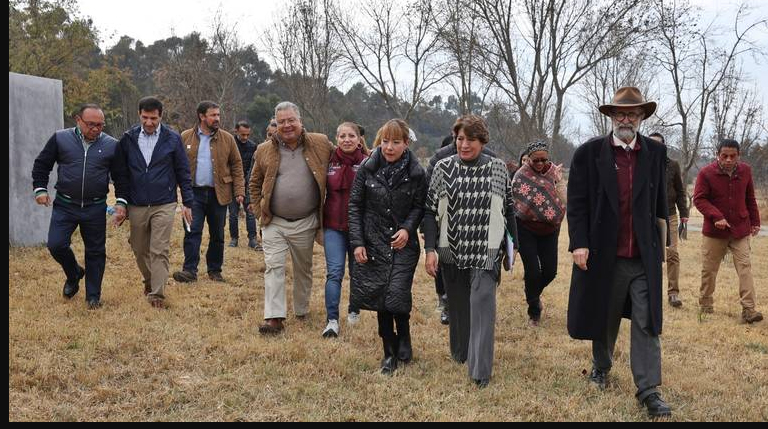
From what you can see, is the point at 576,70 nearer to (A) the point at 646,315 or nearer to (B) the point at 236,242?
(B) the point at 236,242

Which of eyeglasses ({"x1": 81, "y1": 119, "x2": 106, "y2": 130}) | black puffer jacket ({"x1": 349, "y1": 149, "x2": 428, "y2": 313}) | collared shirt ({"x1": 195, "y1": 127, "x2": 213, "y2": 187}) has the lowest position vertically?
black puffer jacket ({"x1": 349, "y1": 149, "x2": 428, "y2": 313})

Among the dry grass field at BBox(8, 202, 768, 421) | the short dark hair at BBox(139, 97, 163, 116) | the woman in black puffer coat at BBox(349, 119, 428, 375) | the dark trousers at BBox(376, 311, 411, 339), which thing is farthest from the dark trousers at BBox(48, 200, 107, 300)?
the dark trousers at BBox(376, 311, 411, 339)

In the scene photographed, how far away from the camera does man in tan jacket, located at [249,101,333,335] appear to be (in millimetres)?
5543

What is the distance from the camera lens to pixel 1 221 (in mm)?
7059

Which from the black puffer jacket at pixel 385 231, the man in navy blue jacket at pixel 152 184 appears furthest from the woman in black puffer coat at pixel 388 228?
the man in navy blue jacket at pixel 152 184

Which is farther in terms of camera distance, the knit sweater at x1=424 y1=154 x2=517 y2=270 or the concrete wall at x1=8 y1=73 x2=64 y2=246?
the concrete wall at x1=8 y1=73 x2=64 y2=246

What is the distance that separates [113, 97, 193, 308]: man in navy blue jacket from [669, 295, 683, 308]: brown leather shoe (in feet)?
18.5

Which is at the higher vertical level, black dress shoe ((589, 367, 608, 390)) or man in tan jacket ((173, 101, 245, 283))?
man in tan jacket ((173, 101, 245, 283))

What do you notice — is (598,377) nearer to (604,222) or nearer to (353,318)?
(604,222)

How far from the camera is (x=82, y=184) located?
5.83 m

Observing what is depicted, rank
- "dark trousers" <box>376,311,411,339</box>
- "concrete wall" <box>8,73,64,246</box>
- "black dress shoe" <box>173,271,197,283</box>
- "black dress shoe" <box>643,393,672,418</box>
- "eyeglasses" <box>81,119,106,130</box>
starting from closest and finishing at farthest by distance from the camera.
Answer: "black dress shoe" <box>643,393,672,418</box>, "dark trousers" <box>376,311,411,339</box>, "eyeglasses" <box>81,119,106,130</box>, "black dress shoe" <box>173,271,197,283</box>, "concrete wall" <box>8,73,64,246</box>

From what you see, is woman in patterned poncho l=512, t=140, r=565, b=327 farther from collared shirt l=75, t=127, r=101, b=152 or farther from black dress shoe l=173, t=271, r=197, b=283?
collared shirt l=75, t=127, r=101, b=152

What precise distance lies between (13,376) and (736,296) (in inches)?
318

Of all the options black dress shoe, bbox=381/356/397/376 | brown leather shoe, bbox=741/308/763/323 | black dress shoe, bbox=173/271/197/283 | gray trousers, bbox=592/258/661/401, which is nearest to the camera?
gray trousers, bbox=592/258/661/401
